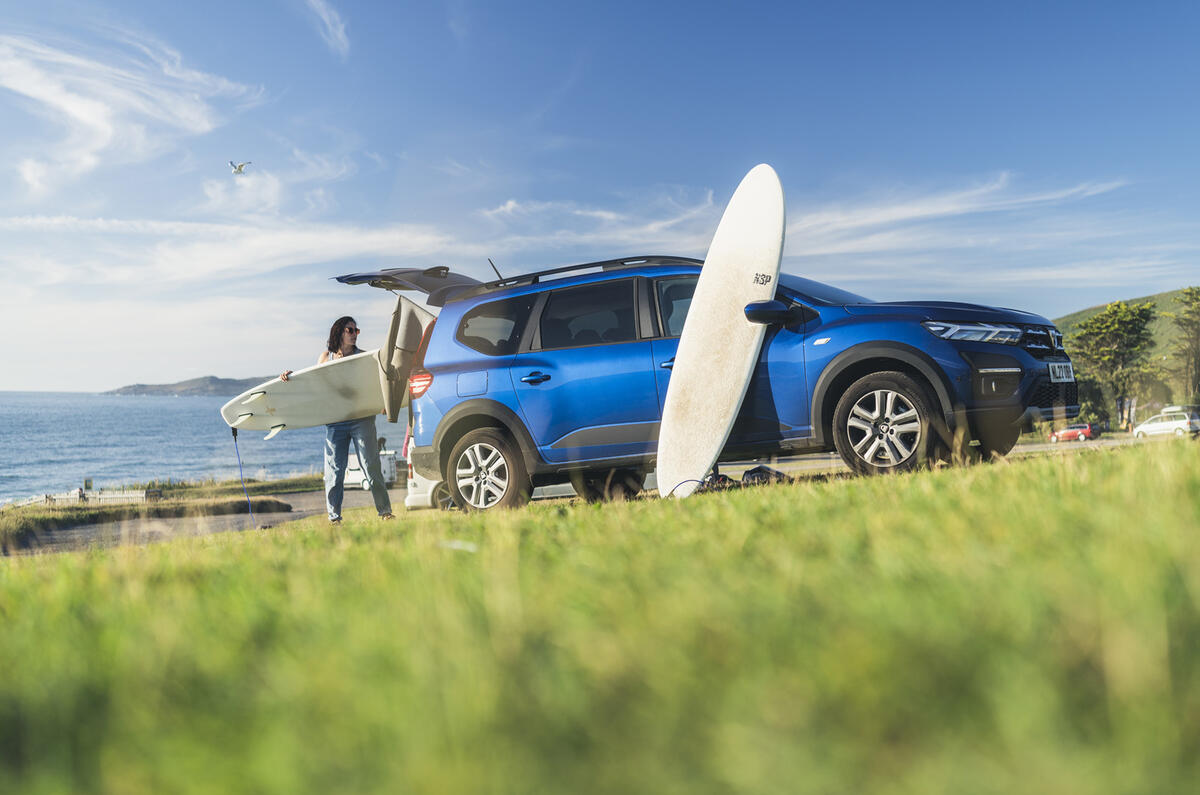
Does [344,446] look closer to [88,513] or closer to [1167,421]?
[88,513]

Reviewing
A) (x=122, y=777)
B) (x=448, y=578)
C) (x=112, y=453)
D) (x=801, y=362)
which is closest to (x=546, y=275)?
(x=801, y=362)

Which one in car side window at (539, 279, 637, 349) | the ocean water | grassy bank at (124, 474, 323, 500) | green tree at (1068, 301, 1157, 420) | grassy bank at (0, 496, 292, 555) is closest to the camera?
car side window at (539, 279, 637, 349)

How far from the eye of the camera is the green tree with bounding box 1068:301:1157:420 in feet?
229

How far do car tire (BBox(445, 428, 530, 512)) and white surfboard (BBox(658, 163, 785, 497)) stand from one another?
1352mm

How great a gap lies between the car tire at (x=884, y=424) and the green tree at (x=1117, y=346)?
7615 centimetres

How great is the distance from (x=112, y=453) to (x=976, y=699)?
134 metres

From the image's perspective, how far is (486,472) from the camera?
714 centimetres

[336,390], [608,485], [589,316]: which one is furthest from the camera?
[336,390]

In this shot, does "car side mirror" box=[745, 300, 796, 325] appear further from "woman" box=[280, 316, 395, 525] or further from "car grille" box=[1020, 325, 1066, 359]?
"woman" box=[280, 316, 395, 525]

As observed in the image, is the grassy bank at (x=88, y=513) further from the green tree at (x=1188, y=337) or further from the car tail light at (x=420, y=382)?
the green tree at (x=1188, y=337)

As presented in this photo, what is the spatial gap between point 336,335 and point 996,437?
743 centimetres

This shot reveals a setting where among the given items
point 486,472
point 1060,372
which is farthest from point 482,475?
point 1060,372

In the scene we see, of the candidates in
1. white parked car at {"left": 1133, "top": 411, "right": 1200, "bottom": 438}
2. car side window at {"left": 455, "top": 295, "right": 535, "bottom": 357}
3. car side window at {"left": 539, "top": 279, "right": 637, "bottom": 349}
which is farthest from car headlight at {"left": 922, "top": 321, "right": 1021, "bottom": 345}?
white parked car at {"left": 1133, "top": 411, "right": 1200, "bottom": 438}

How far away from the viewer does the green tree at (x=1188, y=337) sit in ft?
219
